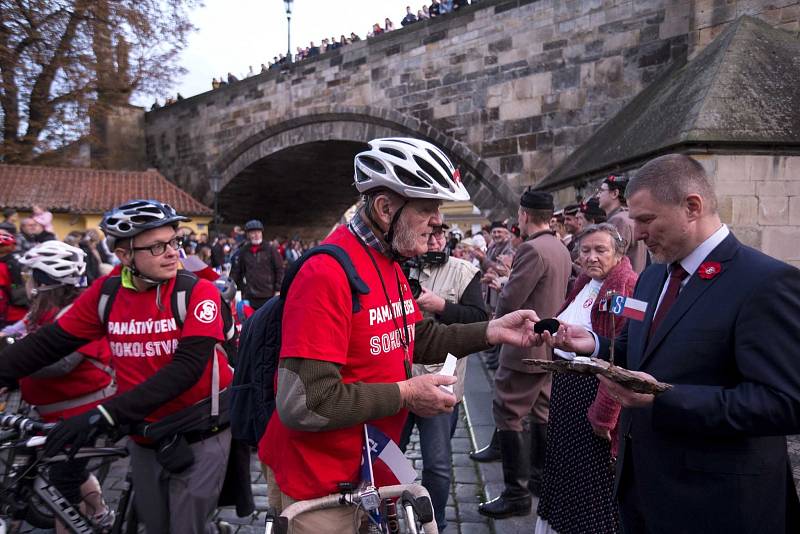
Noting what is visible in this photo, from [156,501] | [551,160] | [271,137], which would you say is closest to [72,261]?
[156,501]

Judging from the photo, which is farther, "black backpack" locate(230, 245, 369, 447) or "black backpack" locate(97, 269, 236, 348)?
"black backpack" locate(97, 269, 236, 348)

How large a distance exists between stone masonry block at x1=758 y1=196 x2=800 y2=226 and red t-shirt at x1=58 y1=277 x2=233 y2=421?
258 inches

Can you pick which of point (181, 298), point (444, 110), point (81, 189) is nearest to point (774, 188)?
point (181, 298)

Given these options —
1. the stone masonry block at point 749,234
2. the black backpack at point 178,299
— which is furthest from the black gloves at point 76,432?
the stone masonry block at point 749,234

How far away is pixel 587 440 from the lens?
289cm

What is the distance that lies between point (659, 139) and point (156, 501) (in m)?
6.73

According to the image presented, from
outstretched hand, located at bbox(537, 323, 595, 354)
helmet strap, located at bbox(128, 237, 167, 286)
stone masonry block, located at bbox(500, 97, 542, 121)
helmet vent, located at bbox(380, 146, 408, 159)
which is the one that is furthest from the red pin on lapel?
stone masonry block, located at bbox(500, 97, 542, 121)

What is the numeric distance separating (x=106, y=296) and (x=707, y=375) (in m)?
2.51

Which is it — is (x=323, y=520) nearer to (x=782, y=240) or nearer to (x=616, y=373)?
(x=616, y=373)

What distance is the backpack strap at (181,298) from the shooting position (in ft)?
8.45

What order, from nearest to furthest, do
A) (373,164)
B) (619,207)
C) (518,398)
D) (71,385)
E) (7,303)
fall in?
1. (373,164)
2. (71,385)
3. (518,398)
4. (619,207)
5. (7,303)

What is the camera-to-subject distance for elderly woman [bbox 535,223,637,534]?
9.33ft

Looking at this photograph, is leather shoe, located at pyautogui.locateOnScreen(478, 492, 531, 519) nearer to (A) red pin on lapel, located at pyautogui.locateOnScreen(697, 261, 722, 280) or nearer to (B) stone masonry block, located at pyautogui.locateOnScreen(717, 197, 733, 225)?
(A) red pin on lapel, located at pyautogui.locateOnScreen(697, 261, 722, 280)

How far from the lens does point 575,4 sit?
11984mm
